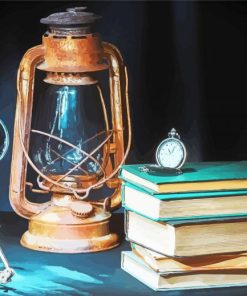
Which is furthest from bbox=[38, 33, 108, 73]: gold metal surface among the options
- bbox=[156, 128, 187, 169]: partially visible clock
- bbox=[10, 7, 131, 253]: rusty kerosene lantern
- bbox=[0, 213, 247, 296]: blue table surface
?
bbox=[0, 213, 247, 296]: blue table surface

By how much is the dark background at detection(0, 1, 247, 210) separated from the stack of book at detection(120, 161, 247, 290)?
1.23 ft

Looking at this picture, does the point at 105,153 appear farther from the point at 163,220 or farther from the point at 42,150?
the point at 163,220

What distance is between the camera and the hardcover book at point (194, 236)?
1.85 m

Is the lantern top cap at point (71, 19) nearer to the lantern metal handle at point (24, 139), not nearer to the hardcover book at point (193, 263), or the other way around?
the lantern metal handle at point (24, 139)

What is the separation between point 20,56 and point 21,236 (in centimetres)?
36

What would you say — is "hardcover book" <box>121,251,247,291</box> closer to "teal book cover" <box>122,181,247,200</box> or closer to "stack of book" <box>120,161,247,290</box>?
"stack of book" <box>120,161,247,290</box>

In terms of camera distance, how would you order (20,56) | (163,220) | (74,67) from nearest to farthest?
1. (163,220)
2. (74,67)
3. (20,56)

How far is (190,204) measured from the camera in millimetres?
1860

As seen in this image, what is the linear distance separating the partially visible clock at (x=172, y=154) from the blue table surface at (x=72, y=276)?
19 centimetres

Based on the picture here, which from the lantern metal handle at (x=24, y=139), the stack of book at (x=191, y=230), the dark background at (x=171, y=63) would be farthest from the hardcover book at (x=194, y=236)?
the dark background at (x=171, y=63)

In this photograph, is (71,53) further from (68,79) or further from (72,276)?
(72,276)

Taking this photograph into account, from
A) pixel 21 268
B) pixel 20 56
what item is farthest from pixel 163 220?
pixel 20 56

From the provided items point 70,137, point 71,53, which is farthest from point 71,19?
point 70,137

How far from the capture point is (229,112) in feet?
7.55
